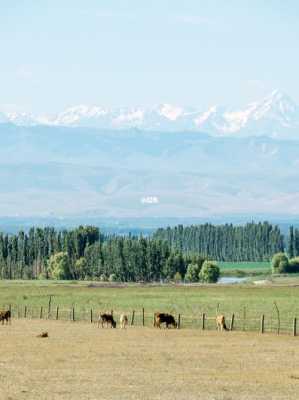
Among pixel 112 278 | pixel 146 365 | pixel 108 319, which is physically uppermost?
pixel 112 278

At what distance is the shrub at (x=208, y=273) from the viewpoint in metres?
179

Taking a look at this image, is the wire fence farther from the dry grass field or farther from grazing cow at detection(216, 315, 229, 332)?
the dry grass field

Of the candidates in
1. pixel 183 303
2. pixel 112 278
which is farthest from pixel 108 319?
pixel 112 278

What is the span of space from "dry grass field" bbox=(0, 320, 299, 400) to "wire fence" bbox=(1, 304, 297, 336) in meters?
3.35

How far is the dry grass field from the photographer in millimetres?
40469

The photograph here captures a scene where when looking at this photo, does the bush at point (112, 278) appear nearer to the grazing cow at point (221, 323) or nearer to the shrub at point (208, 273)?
the shrub at point (208, 273)

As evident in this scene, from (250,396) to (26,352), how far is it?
1598cm

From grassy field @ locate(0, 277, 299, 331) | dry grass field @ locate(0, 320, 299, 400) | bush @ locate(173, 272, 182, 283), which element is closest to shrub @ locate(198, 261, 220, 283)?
bush @ locate(173, 272, 182, 283)

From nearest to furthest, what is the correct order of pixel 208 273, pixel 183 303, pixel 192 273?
1. pixel 183 303
2. pixel 208 273
3. pixel 192 273

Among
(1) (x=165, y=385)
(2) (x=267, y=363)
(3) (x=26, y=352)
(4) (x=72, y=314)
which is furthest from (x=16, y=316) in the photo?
(1) (x=165, y=385)

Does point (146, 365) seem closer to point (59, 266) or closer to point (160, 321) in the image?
point (160, 321)

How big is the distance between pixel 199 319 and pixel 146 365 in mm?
27373

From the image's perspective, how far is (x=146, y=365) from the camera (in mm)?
48594

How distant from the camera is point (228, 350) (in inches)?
2188
